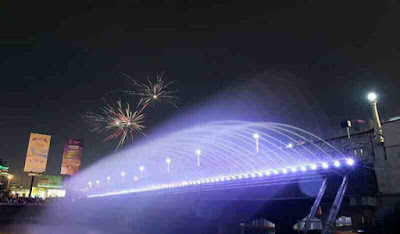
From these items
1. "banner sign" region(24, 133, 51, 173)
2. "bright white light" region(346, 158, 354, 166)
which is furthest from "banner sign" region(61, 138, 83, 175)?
"bright white light" region(346, 158, 354, 166)

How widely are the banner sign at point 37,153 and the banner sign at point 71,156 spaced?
626 centimetres

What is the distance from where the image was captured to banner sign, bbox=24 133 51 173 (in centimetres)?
10729

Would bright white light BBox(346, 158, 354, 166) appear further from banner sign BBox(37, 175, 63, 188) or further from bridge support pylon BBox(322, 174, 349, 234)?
banner sign BBox(37, 175, 63, 188)

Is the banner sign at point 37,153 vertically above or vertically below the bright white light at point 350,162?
above

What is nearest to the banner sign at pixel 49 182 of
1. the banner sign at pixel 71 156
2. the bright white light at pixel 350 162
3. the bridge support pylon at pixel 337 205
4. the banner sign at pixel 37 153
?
the banner sign at pixel 71 156

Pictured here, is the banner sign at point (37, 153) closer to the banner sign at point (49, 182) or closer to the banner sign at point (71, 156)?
the banner sign at point (71, 156)

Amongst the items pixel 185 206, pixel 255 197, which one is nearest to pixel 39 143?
pixel 185 206

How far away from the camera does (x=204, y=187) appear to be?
36875mm

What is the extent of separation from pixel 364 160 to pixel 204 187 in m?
19.0

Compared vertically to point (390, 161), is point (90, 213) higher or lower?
lower

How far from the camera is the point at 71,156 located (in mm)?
114875

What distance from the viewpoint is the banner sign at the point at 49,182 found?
148 meters

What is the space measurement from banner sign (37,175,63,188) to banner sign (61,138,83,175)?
43.5m

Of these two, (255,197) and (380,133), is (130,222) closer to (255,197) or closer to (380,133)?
(255,197)
